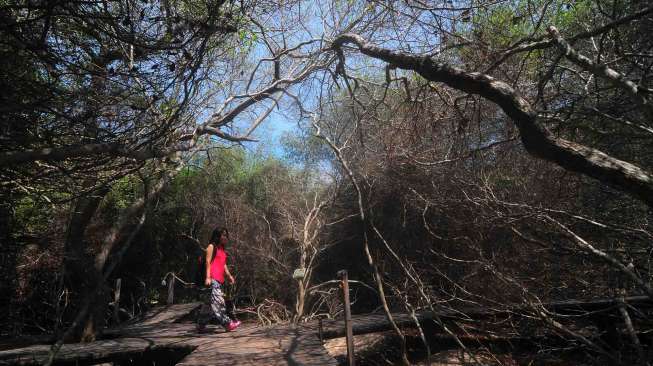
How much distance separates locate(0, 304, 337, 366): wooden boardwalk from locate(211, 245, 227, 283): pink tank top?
3.04 ft

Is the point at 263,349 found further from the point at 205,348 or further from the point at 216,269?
the point at 216,269

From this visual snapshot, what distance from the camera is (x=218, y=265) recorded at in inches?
284

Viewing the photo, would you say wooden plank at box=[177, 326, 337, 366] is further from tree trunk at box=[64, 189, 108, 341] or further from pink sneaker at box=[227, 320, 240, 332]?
tree trunk at box=[64, 189, 108, 341]

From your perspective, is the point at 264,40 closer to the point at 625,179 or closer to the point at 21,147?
the point at 21,147

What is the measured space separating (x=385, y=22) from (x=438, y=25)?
2326mm

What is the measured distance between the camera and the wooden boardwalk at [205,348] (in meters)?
5.34

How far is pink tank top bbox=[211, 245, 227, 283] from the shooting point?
23.4 ft

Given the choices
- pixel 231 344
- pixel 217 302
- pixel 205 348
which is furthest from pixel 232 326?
pixel 205 348

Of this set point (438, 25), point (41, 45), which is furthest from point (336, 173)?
point (41, 45)

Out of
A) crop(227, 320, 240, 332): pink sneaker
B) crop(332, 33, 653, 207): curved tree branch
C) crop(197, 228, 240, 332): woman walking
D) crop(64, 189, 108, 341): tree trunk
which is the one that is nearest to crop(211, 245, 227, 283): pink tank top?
crop(197, 228, 240, 332): woman walking

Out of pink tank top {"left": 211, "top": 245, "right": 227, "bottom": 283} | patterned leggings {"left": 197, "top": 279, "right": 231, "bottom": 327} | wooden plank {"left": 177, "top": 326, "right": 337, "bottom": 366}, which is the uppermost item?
pink tank top {"left": 211, "top": 245, "right": 227, "bottom": 283}

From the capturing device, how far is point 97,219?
13.7m

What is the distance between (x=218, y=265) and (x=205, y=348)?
1.43m

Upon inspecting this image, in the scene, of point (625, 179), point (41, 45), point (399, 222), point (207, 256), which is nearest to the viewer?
point (625, 179)
